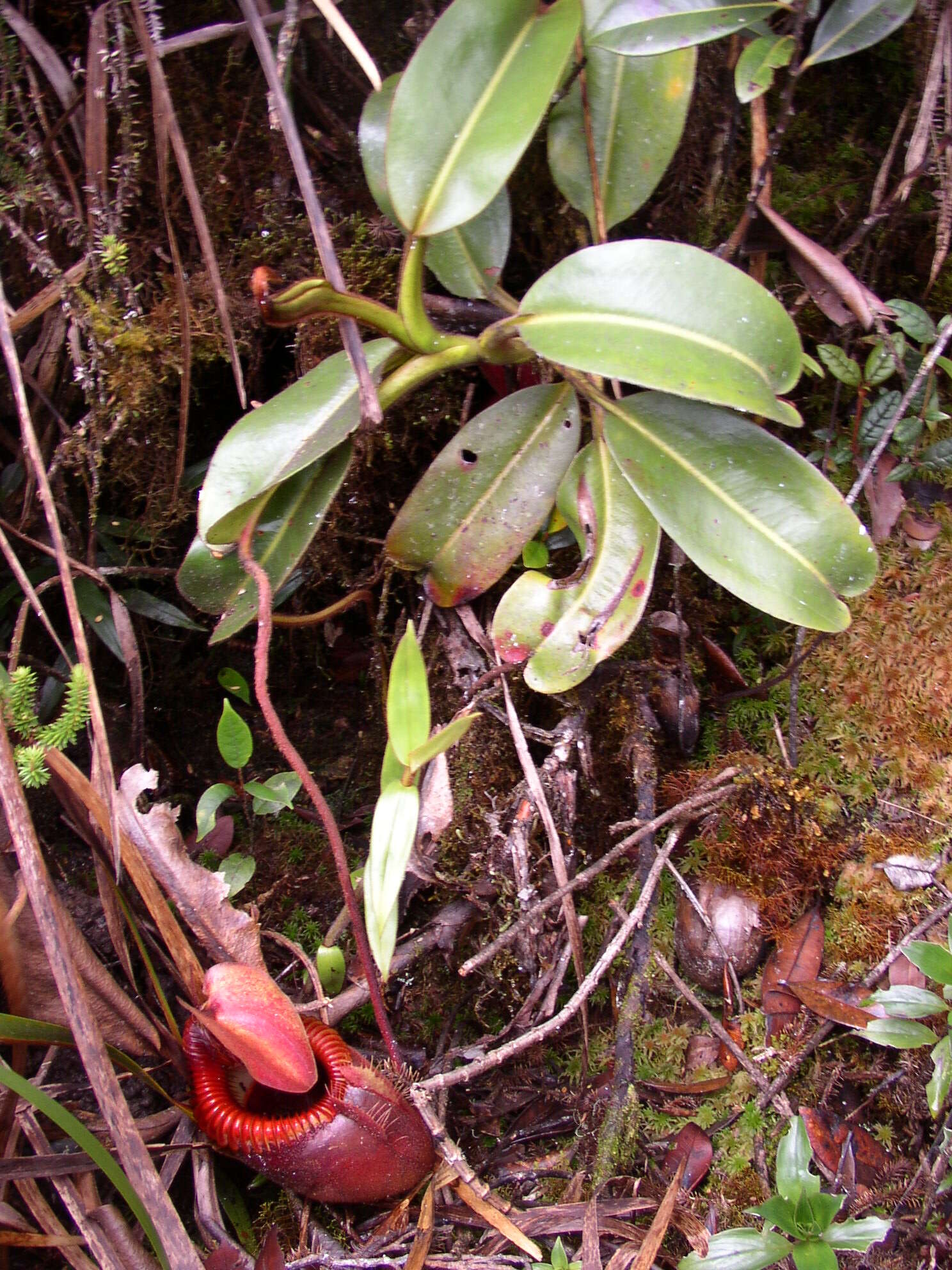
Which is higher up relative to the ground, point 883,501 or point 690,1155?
point 883,501

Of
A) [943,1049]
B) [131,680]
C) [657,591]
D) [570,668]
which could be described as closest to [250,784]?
[131,680]

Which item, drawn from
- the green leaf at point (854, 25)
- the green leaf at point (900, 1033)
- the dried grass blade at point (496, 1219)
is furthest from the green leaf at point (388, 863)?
the green leaf at point (854, 25)

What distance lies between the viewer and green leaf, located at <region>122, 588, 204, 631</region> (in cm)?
126

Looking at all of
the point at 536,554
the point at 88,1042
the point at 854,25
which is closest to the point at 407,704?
the point at 536,554

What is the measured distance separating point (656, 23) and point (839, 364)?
1.44 ft

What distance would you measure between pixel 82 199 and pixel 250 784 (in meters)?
0.87

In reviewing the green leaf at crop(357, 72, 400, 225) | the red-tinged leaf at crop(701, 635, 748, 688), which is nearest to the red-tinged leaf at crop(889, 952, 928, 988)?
the red-tinged leaf at crop(701, 635, 748, 688)

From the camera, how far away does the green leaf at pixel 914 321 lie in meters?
1.01

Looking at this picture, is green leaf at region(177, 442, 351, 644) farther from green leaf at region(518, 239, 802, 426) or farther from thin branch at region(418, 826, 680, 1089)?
thin branch at region(418, 826, 680, 1089)

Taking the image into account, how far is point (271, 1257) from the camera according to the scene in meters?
0.88

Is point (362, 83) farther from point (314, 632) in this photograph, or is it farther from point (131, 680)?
point (131, 680)

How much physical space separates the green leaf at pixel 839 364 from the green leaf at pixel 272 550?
608 mm

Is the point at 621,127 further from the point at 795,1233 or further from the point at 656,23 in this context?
the point at 795,1233

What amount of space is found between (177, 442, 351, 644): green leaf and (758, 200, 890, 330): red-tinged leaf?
2.00ft
